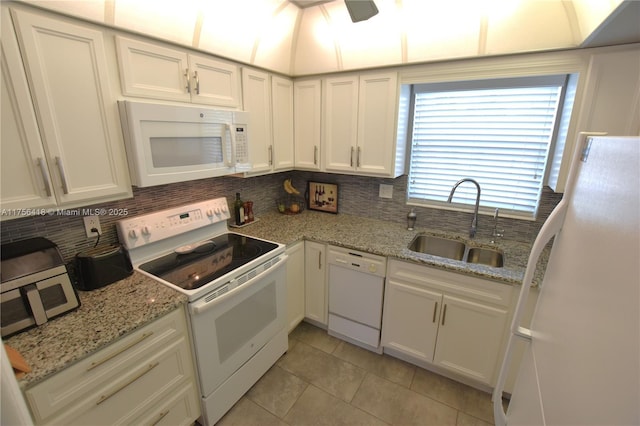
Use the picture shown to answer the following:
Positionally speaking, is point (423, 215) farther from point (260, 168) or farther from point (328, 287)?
point (260, 168)

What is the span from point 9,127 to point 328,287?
201cm

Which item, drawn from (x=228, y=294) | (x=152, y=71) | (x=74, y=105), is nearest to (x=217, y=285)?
(x=228, y=294)

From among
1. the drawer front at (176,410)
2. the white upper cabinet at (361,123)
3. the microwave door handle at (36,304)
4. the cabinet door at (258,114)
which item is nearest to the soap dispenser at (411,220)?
the white upper cabinet at (361,123)

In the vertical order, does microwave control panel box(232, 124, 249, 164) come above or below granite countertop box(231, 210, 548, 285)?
above

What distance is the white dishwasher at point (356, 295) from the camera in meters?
2.10

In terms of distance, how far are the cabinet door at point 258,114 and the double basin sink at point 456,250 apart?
135 cm

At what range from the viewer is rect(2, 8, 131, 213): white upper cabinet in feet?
3.67

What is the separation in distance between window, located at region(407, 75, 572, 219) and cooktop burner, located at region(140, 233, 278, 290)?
1.47 m

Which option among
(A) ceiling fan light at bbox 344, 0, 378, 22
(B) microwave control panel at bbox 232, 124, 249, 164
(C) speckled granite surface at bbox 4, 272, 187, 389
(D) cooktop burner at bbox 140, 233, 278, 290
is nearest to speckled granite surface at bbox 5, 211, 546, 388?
(C) speckled granite surface at bbox 4, 272, 187, 389

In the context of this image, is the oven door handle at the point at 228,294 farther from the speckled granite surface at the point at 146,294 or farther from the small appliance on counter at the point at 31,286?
the small appliance on counter at the point at 31,286

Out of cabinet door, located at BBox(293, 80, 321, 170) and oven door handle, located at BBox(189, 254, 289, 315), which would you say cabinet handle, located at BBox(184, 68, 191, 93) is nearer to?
cabinet door, located at BBox(293, 80, 321, 170)

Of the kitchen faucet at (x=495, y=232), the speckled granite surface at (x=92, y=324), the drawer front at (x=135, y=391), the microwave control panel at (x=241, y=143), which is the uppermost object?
Answer: the microwave control panel at (x=241, y=143)

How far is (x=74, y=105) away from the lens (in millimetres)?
1271

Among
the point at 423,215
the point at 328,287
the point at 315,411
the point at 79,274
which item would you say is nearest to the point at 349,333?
the point at 328,287
